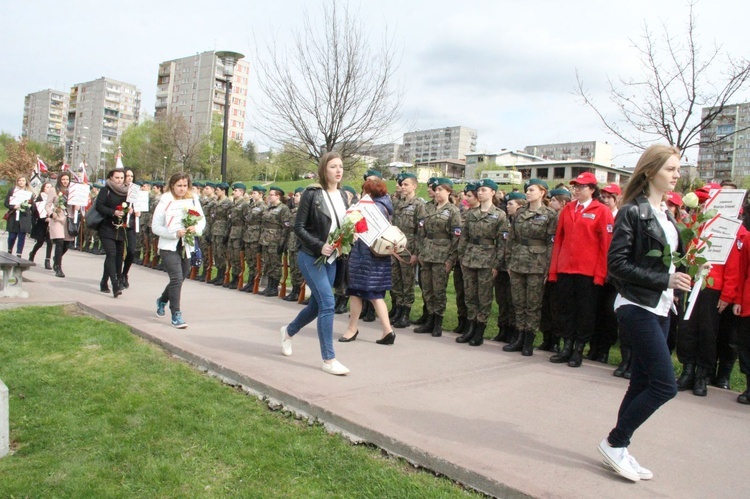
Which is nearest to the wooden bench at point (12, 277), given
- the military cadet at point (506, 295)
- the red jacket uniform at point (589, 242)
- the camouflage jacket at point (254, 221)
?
the camouflage jacket at point (254, 221)

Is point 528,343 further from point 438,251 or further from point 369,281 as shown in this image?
point 369,281

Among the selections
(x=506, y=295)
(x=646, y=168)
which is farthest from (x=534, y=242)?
(x=646, y=168)

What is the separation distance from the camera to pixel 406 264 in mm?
8852

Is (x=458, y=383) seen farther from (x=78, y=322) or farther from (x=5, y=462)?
(x=78, y=322)

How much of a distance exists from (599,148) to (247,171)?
291 ft

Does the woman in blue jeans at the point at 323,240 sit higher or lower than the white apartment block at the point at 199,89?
lower

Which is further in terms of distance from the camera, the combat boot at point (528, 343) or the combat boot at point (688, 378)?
the combat boot at point (528, 343)

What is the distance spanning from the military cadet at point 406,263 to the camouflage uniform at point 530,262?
1809mm

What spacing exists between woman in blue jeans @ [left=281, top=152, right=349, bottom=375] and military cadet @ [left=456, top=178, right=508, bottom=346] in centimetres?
240

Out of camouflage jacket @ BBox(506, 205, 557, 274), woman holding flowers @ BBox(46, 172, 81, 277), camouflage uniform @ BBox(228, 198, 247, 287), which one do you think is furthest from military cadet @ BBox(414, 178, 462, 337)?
woman holding flowers @ BBox(46, 172, 81, 277)

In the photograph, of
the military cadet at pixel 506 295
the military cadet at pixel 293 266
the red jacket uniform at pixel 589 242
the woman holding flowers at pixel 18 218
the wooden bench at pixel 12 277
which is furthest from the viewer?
the woman holding flowers at pixel 18 218

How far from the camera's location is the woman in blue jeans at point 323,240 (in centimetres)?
567

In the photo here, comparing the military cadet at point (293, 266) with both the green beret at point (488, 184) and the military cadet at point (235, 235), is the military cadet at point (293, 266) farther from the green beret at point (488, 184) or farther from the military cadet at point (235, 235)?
the green beret at point (488, 184)

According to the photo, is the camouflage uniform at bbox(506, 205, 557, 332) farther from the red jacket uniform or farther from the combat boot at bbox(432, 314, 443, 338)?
the combat boot at bbox(432, 314, 443, 338)
